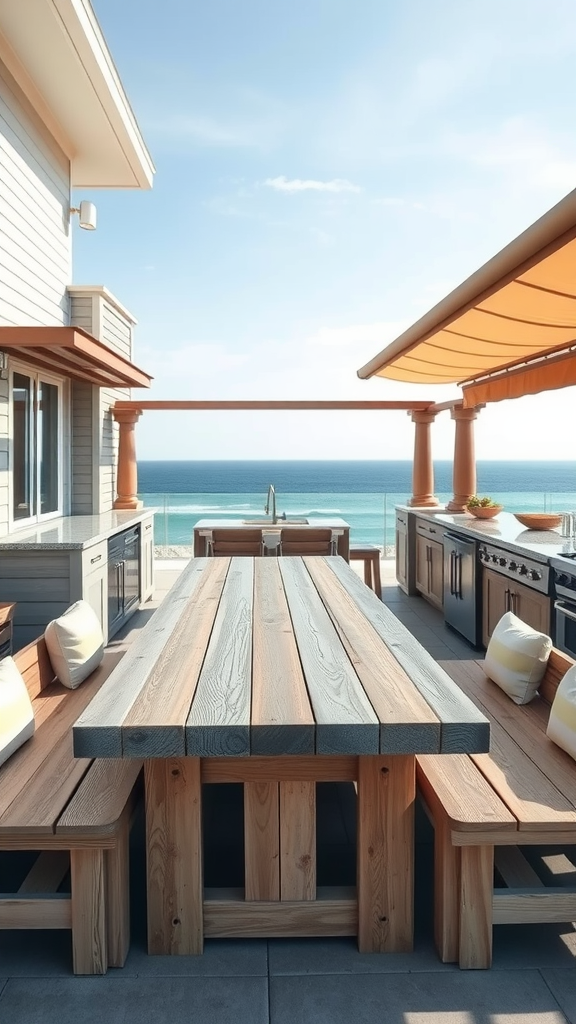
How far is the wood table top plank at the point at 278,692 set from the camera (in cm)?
185

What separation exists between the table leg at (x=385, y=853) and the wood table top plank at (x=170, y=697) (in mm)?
588

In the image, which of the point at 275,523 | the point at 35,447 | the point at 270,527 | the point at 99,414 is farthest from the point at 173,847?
the point at 99,414

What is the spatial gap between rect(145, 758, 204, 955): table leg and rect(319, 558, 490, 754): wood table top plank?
73cm

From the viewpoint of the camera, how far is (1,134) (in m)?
5.17

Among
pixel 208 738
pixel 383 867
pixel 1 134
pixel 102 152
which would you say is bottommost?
pixel 383 867

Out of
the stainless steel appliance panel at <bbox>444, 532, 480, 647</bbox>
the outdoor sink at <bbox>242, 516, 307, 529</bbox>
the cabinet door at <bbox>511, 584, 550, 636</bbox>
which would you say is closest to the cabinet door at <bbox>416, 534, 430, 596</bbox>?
the stainless steel appliance panel at <bbox>444, 532, 480, 647</bbox>

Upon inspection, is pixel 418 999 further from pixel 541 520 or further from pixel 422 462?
pixel 422 462

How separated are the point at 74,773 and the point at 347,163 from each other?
42.2 feet

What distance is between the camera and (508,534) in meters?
5.63

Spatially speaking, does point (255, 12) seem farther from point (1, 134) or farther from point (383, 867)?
point (383, 867)

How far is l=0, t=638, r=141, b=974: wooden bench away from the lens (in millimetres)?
1978

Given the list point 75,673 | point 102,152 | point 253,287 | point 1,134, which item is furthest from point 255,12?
point 253,287

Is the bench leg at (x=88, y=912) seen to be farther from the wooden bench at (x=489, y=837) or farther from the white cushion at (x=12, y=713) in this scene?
the wooden bench at (x=489, y=837)

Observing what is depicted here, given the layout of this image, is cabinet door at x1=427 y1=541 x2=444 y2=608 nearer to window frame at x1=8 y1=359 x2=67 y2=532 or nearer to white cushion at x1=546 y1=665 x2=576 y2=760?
window frame at x1=8 y1=359 x2=67 y2=532
